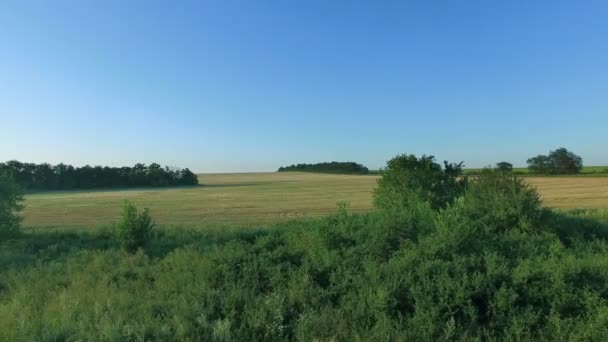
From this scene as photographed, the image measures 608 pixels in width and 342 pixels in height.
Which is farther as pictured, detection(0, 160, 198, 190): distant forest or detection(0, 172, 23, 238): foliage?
detection(0, 160, 198, 190): distant forest

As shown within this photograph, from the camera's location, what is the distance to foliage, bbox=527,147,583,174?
3255 inches

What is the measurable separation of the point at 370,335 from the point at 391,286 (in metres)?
0.97

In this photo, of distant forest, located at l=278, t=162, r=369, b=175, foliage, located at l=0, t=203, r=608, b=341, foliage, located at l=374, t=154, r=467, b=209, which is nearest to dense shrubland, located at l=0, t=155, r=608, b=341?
foliage, located at l=0, t=203, r=608, b=341

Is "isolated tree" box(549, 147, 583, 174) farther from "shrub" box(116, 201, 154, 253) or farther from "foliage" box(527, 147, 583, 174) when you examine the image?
"shrub" box(116, 201, 154, 253)

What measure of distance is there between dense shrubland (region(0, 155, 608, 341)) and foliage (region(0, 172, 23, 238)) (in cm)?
687

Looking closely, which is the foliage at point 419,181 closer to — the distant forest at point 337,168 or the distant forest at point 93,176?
the distant forest at point 93,176

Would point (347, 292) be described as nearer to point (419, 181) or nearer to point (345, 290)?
point (345, 290)

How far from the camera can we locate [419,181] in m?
16.2

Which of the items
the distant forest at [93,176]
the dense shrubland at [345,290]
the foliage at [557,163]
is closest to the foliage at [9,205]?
the dense shrubland at [345,290]

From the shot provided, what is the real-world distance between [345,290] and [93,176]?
302 feet

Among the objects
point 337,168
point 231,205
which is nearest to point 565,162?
point 337,168

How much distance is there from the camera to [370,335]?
4.70 metres

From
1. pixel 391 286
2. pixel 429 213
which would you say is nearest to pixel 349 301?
pixel 391 286

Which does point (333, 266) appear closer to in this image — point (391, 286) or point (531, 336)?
point (391, 286)
